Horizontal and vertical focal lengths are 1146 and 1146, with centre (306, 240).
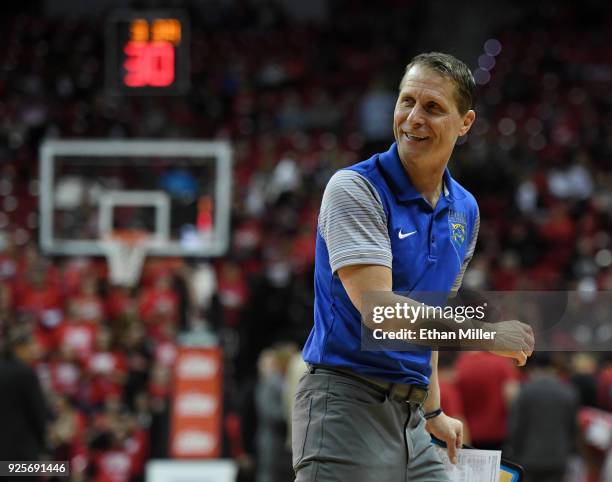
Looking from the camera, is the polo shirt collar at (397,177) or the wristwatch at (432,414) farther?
the wristwatch at (432,414)

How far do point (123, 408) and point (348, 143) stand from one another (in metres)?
10.2

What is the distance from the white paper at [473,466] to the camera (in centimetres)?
342

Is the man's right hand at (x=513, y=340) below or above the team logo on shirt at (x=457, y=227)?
below

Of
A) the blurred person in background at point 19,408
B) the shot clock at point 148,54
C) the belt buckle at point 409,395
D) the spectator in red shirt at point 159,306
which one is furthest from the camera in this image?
the spectator in red shirt at point 159,306

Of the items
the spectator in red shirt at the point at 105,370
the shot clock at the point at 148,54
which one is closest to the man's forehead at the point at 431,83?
the spectator in red shirt at the point at 105,370

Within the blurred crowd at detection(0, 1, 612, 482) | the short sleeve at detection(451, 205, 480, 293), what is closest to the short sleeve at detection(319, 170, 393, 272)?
the short sleeve at detection(451, 205, 480, 293)

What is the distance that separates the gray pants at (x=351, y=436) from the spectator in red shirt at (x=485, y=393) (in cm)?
623

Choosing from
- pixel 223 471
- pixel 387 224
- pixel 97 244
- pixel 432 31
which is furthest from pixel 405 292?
pixel 432 31

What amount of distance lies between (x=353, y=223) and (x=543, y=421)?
6657 millimetres

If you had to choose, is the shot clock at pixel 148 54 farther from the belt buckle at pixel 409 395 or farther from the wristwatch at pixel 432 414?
the belt buckle at pixel 409 395

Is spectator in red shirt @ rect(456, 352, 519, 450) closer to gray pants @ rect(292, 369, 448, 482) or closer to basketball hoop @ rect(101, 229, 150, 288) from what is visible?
gray pants @ rect(292, 369, 448, 482)

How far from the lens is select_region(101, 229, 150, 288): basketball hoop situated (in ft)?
52.1

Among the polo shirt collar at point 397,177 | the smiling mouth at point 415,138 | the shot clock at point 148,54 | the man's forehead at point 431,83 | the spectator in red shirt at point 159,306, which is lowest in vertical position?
the spectator in red shirt at point 159,306

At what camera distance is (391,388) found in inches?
124
